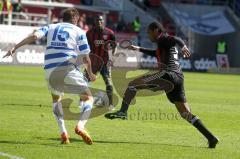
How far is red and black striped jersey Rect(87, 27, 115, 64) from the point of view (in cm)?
1792

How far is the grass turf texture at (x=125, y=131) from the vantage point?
11055 millimetres

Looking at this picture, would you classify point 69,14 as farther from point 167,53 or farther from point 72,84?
point 167,53

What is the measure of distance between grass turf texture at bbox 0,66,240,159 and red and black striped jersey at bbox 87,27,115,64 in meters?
1.60

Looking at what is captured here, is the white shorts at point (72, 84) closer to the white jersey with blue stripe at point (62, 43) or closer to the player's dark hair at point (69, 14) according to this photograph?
the white jersey with blue stripe at point (62, 43)

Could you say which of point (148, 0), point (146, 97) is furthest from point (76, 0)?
point (146, 97)

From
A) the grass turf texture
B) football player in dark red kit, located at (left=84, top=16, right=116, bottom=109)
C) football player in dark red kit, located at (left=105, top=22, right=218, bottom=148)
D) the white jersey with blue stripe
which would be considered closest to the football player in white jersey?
the white jersey with blue stripe

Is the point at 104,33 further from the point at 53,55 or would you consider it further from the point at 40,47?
the point at 40,47

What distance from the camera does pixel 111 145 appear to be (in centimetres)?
1181

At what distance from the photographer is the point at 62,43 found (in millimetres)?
11672

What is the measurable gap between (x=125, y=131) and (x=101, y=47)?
15.5 feet

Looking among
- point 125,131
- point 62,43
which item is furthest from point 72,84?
point 125,131

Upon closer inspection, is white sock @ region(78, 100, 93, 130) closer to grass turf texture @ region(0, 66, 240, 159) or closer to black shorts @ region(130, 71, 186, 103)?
grass turf texture @ region(0, 66, 240, 159)

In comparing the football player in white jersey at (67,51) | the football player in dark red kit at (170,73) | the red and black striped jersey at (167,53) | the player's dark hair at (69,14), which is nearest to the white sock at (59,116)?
the football player in white jersey at (67,51)

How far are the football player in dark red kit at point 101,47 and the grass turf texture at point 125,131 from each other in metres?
1.17
